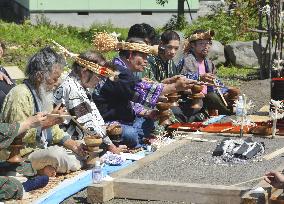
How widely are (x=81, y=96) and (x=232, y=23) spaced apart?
10.5 metres

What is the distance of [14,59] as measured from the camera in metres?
13.2

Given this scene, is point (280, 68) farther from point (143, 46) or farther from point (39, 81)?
point (39, 81)

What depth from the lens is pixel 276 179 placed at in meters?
4.81

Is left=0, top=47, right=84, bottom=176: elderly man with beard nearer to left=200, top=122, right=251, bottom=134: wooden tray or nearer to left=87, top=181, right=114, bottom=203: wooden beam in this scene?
left=87, top=181, right=114, bottom=203: wooden beam

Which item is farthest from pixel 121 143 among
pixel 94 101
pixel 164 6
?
pixel 164 6

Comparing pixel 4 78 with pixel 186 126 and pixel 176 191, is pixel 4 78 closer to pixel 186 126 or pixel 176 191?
→ pixel 186 126

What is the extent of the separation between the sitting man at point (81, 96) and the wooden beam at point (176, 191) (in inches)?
38.6

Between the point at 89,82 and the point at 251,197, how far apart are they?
2.25 meters

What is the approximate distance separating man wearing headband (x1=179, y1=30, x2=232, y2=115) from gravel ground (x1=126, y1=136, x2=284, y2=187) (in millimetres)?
1894

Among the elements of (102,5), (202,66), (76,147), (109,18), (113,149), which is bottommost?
(113,149)

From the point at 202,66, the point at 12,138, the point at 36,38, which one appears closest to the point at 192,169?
the point at 12,138

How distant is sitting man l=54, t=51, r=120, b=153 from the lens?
6.54 m

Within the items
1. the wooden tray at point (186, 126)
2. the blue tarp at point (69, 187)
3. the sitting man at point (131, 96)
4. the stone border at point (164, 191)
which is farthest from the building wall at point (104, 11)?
the stone border at point (164, 191)

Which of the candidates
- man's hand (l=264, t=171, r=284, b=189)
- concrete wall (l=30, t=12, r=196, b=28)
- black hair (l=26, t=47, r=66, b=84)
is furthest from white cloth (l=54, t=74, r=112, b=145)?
concrete wall (l=30, t=12, r=196, b=28)
